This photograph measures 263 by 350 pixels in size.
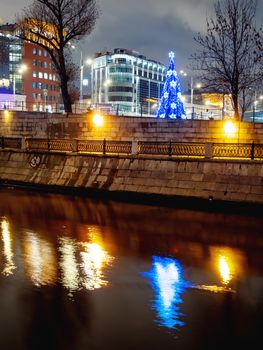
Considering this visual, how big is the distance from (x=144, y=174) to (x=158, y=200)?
180 cm

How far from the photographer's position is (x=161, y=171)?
951 inches

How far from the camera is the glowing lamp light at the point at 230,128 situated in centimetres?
2706

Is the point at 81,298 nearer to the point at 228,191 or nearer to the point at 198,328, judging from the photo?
the point at 198,328

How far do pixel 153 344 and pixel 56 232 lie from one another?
9.88m

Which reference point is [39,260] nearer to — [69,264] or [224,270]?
[69,264]

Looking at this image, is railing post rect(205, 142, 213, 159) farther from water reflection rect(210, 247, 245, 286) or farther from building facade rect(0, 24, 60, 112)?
building facade rect(0, 24, 60, 112)

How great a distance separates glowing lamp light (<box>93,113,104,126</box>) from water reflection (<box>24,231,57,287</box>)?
1665 cm

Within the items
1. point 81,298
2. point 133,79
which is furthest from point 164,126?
point 133,79

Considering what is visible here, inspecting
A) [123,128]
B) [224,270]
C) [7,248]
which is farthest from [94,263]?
[123,128]

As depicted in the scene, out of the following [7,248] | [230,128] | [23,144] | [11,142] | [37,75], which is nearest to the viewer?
[7,248]

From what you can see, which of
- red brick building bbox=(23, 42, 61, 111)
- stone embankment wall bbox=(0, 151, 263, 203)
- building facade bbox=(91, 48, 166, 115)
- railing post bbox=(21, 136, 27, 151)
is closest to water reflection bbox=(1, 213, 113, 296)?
stone embankment wall bbox=(0, 151, 263, 203)

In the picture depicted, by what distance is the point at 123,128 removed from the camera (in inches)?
1230

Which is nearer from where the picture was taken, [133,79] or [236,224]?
[236,224]

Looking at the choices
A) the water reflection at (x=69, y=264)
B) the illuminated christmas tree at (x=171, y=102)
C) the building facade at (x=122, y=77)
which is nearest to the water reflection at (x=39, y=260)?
the water reflection at (x=69, y=264)
